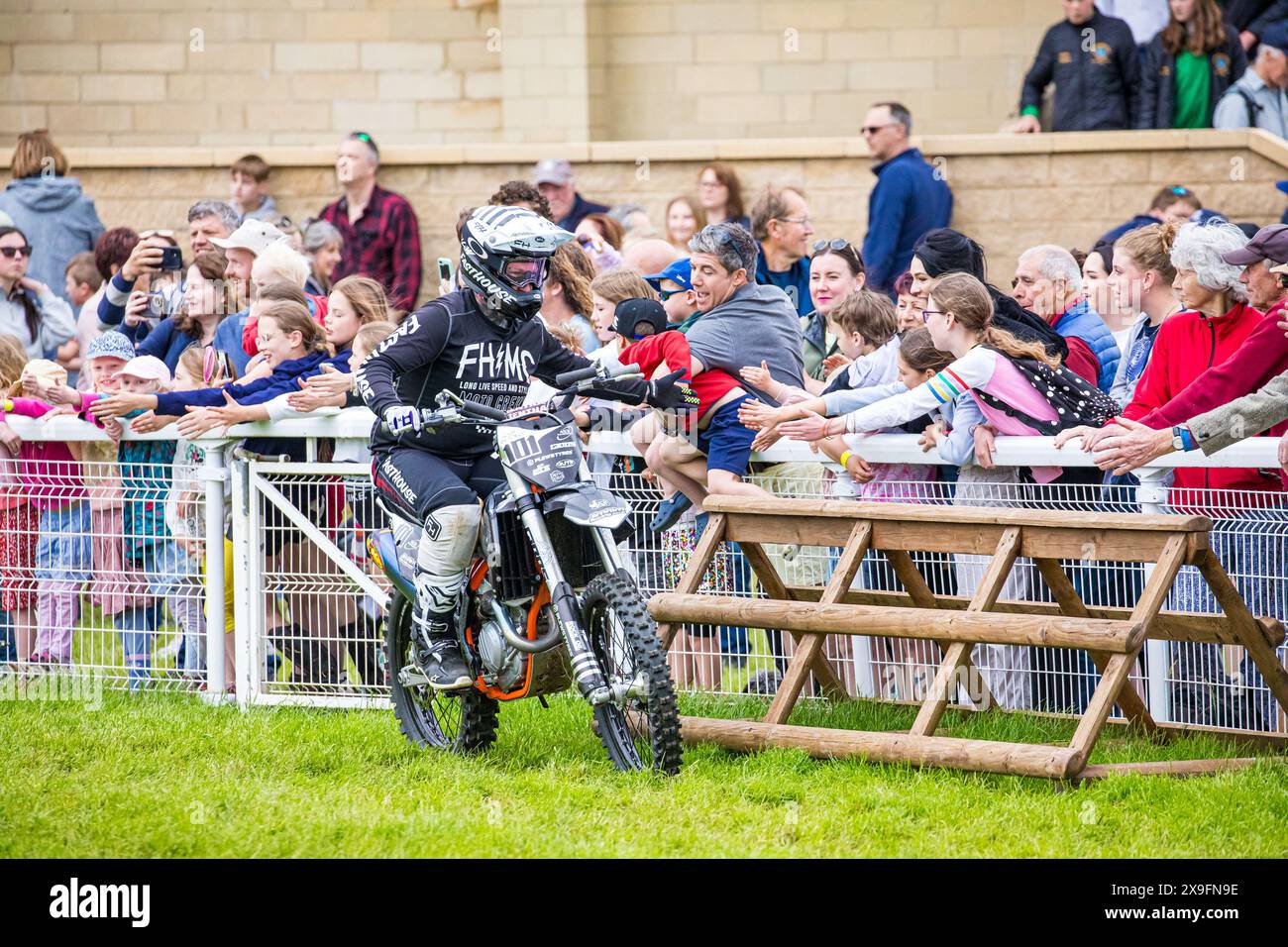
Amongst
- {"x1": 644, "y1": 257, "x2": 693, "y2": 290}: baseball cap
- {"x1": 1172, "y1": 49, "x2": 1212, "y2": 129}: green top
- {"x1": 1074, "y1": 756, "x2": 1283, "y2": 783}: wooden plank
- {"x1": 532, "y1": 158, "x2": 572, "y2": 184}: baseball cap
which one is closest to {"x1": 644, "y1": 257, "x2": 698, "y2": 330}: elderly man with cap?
{"x1": 644, "y1": 257, "x2": 693, "y2": 290}: baseball cap

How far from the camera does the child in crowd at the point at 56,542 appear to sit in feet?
26.3

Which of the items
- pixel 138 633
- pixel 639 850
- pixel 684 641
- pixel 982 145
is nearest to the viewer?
pixel 639 850

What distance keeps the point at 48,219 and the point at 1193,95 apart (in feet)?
28.2

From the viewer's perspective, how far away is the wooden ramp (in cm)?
584

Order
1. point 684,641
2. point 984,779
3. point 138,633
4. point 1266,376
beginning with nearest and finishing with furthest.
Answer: point 984,779 → point 1266,376 → point 684,641 → point 138,633

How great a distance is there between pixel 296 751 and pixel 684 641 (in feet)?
5.78

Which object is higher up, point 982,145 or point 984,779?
point 982,145

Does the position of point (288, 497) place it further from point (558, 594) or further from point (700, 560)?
point (558, 594)

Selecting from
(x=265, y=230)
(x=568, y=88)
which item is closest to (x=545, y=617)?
(x=265, y=230)

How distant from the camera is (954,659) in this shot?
6.08 metres

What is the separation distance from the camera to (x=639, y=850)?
524cm

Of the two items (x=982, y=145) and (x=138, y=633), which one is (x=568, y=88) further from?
(x=138, y=633)

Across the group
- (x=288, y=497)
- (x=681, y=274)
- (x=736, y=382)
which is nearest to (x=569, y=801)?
(x=736, y=382)

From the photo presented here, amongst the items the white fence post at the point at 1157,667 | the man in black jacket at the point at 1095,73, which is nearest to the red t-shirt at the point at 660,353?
the white fence post at the point at 1157,667
